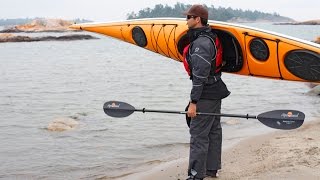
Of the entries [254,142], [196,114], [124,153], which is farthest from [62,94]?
[196,114]

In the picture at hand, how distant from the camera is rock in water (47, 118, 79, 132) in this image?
10.5 metres

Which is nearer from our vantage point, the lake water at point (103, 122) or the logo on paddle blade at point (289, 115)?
the logo on paddle blade at point (289, 115)

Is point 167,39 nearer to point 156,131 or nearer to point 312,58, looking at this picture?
point 312,58

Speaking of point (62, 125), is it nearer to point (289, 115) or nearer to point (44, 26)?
point (289, 115)

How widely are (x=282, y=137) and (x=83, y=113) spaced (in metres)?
6.52

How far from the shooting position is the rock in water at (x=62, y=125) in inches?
414

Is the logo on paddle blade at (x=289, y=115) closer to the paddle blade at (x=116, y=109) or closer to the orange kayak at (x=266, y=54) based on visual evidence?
the orange kayak at (x=266, y=54)

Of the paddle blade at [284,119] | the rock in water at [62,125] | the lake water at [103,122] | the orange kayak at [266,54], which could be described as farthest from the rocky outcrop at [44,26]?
the paddle blade at [284,119]

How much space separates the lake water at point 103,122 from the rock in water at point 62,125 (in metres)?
0.20

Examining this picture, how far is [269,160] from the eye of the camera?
19.9 feet

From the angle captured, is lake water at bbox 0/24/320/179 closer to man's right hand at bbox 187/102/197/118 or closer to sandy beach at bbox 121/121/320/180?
sandy beach at bbox 121/121/320/180

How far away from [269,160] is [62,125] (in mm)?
5885

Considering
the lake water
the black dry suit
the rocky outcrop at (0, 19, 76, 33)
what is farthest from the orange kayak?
the rocky outcrop at (0, 19, 76, 33)

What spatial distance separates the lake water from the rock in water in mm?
199
